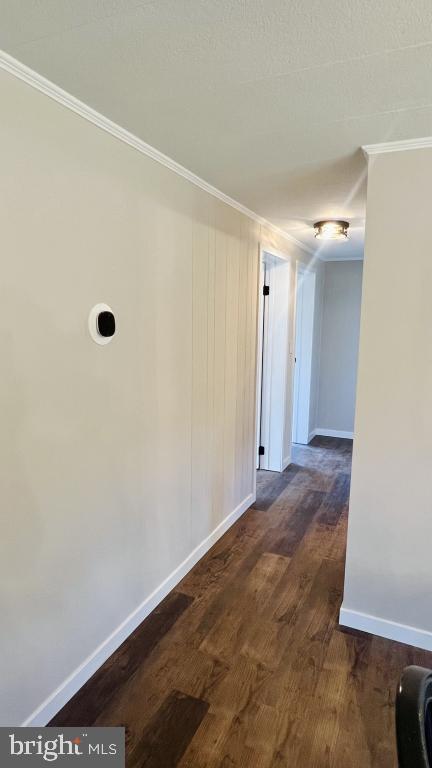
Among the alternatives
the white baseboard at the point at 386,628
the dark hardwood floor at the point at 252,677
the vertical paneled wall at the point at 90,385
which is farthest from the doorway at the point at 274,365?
the white baseboard at the point at 386,628

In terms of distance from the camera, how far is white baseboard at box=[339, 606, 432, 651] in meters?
2.05

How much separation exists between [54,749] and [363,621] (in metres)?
1.47

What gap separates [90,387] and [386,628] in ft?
6.01

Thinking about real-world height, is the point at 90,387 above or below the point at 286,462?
above

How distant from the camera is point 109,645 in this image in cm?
198

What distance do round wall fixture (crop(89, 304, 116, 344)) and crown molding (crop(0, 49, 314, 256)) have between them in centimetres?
70

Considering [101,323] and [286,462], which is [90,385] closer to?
[101,323]

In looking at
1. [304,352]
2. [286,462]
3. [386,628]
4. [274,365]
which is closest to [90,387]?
[386,628]

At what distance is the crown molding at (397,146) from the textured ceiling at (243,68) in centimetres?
4

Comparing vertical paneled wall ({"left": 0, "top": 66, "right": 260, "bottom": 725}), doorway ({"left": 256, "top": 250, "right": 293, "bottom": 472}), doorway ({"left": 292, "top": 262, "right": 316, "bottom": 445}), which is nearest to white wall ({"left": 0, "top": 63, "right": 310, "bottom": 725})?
vertical paneled wall ({"left": 0, "top": 66, "right": 260, "bottom": 725})

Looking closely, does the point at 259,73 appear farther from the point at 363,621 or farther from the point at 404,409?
A: the point at 363,621

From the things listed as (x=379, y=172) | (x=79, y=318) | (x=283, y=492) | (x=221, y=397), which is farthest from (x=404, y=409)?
(x=283, y=492)

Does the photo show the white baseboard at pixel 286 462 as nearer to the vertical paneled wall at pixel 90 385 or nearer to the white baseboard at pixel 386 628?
the vertical paneled wall at pixel 90 385

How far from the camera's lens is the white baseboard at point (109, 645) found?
1.64 meters
